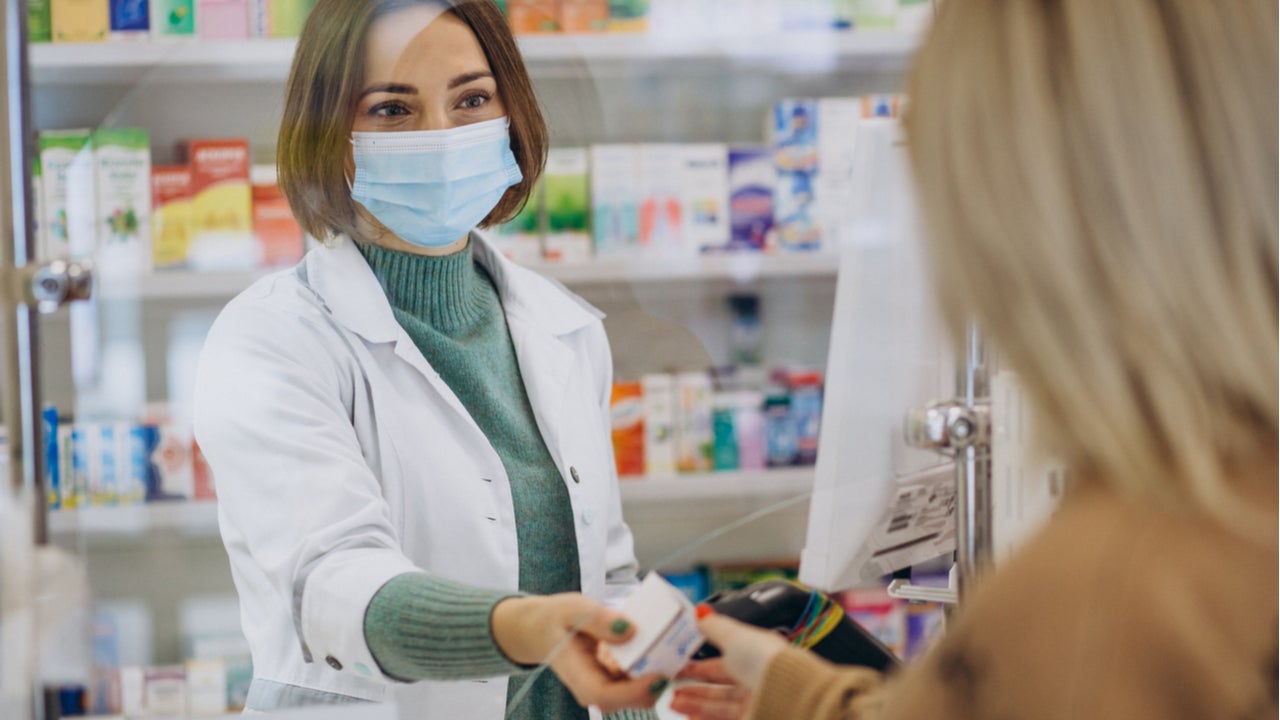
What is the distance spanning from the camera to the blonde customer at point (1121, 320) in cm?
66

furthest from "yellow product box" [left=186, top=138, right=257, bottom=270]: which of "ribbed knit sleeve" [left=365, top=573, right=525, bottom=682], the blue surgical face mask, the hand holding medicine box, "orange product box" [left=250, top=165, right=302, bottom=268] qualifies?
the hand holding medicine box

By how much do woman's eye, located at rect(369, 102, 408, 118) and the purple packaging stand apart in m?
0.35

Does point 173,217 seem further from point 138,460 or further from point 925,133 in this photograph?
point 925,133

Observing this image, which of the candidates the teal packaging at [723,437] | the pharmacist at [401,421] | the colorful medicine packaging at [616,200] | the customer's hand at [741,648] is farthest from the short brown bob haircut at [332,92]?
the customer's hand at [741,648]

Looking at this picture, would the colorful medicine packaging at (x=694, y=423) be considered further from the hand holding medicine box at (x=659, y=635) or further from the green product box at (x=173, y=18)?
the green product box at (x=173, y=18)

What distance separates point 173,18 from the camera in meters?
1.03

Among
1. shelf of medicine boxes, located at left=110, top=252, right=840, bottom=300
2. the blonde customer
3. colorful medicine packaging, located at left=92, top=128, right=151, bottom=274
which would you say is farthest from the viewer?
shelf of medicine boxes, located at left=110, top=252, right=840, bottom=300

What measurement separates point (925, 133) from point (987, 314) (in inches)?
4.9

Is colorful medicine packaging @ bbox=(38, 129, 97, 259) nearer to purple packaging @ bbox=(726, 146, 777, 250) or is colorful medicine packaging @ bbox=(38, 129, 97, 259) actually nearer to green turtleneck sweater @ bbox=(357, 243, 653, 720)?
green turtleneck sweater @ bbox=(357, 243, 653, 720)

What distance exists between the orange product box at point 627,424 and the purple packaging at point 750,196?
0.18 m

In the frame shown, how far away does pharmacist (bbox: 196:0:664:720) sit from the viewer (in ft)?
3.18

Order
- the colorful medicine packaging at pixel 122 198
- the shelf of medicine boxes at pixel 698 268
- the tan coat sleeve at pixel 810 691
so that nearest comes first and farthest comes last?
the tan coat sleeve at pixel 810 691 → the colorful medicine packaging at pixel 122 198 → the shelf of medicine boxes at pixel 698 268

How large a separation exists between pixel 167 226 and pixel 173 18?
0.60 ft

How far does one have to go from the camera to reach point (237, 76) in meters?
1.02
